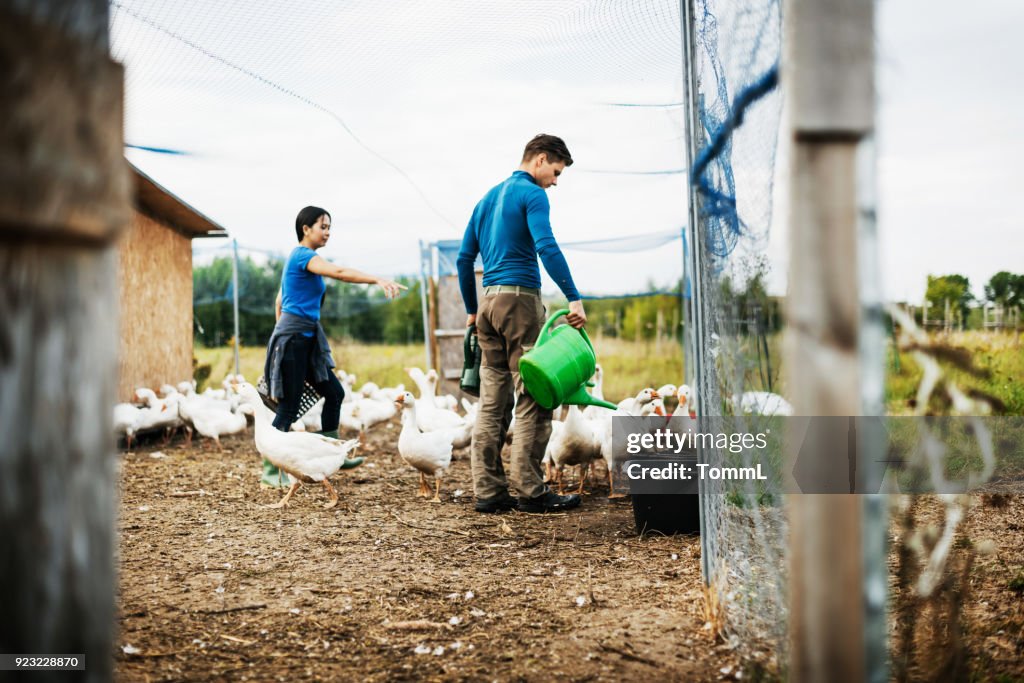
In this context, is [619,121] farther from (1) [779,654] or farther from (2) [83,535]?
(2) [83,535]

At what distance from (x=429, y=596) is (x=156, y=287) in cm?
718

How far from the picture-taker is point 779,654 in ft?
6.84

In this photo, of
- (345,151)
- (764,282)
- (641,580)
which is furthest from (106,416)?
(345,151)

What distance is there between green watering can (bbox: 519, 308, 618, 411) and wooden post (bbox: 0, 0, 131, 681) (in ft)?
9.85

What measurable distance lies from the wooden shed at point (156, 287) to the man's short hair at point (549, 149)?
4.76 m

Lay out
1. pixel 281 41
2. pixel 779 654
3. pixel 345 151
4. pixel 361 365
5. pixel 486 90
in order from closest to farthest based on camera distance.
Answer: pixel 779 654 < pixel 281 41 < pixel 486 90 < pixel 345 151 < pixel 361 365

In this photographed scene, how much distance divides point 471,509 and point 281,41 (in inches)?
125

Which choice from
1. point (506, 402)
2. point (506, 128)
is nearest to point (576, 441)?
point (506, 402)

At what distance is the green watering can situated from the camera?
3918mm

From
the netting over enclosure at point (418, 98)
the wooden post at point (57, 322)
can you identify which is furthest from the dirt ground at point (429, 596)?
the netting over enclosure at point (418, 98)

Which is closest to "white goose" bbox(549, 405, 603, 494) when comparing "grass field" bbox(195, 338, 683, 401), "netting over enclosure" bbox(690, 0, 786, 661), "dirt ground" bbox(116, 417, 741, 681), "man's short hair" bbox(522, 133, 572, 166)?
"dirt ground" bbox(116, 417, 741, 681)

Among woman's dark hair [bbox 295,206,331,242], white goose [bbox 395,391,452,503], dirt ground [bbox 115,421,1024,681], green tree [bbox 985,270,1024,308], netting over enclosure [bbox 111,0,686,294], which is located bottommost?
dirt ground [bbox 115,421,1024,681]

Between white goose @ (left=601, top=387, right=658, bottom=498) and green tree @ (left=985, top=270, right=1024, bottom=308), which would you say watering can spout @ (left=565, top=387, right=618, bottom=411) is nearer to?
white goose @ (left=601, top=387, right=658, bottom=498)

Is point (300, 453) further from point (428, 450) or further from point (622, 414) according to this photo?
point (622, 414)
